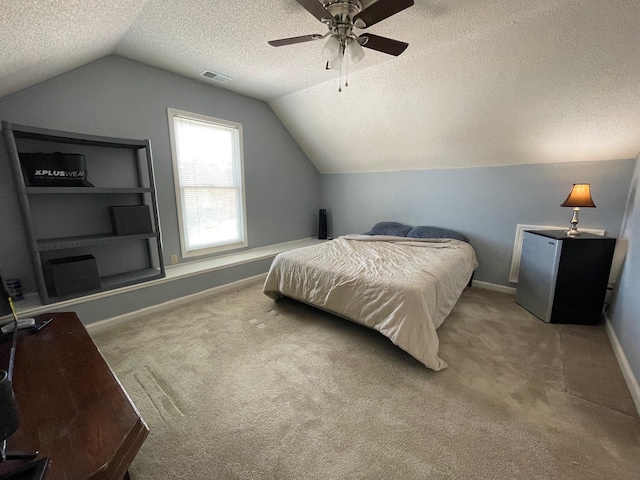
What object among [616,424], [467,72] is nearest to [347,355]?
[616,424]

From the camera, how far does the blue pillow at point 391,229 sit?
3914 millimetres

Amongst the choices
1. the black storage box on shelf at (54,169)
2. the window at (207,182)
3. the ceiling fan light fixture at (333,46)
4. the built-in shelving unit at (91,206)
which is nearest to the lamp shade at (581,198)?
the ceiling fan light fixture at (333,46)

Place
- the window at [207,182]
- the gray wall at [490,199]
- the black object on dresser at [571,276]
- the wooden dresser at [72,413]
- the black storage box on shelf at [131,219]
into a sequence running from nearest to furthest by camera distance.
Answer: the wooden dresser at [72,413] → the black object on dresser at [571,276] → the black storage box on shelf at [131,219] → the gray wall at [490,199] → the window at [207,182]

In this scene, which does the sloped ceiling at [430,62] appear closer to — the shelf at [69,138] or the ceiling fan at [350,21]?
the ceiling fan at [350,21]

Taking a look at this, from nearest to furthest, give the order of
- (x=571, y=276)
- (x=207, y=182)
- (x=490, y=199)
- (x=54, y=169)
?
(x=54, y=169)
(x=571, y=276)
(x=490, y=199)
(x=207, y=182)

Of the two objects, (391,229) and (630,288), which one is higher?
(391,229)

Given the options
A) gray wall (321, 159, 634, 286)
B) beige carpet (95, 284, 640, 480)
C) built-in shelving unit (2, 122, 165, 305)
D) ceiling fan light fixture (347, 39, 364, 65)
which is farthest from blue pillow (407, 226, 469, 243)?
built-in shelving unit (2, 122, 165, 305)

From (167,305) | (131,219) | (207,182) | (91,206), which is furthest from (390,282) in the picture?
(91,206)

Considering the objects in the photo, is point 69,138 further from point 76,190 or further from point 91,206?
point 91,206

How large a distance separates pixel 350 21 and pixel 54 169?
8.53ft

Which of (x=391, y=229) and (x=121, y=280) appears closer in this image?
(x=121, y=280)

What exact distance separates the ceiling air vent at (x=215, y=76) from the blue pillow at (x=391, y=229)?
2.79 m

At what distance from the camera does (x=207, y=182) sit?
3.46m

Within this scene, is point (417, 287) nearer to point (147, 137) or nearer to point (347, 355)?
point (347, 355)
